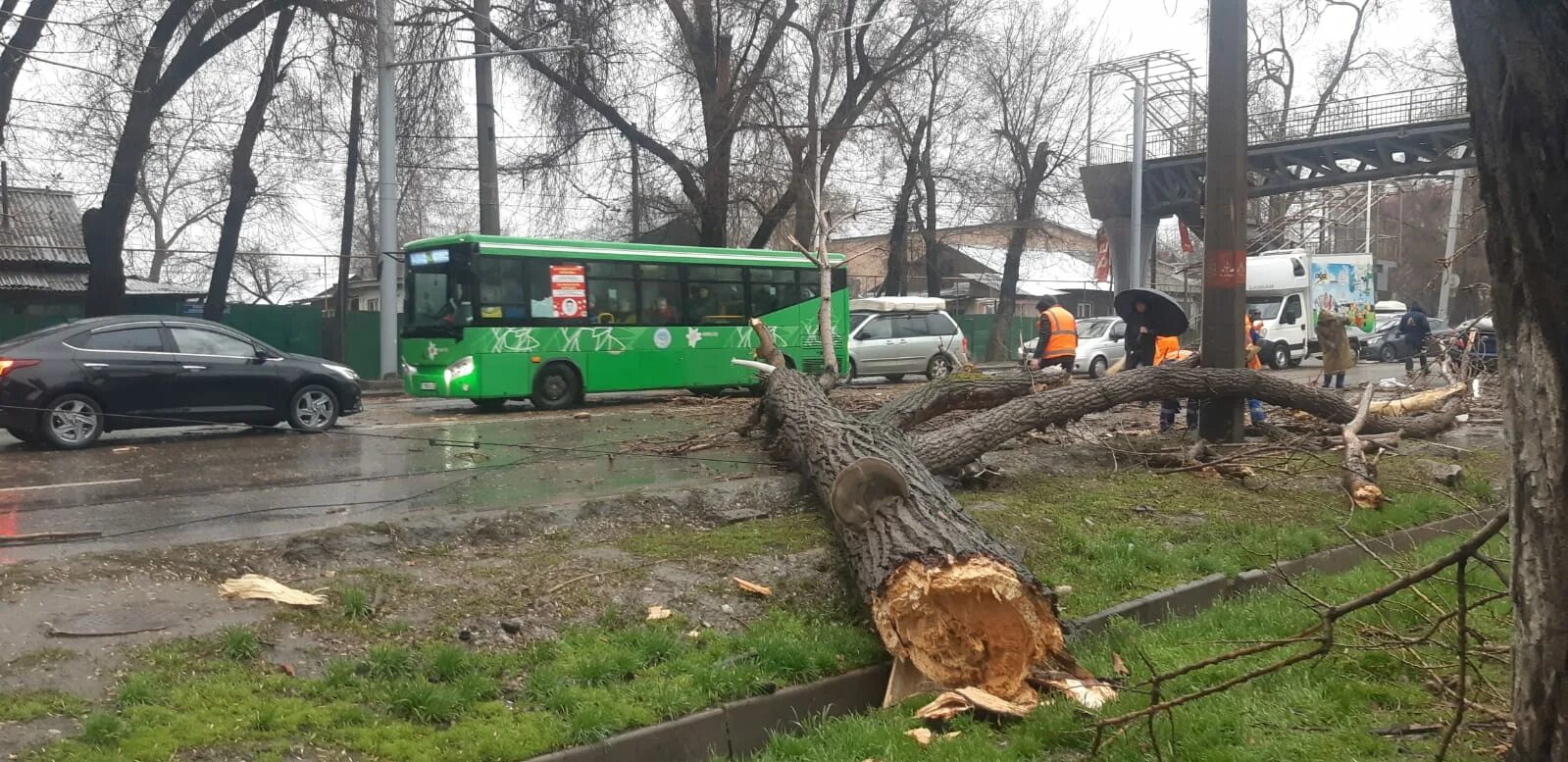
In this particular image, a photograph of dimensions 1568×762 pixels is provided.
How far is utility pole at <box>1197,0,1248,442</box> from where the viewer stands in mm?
11367

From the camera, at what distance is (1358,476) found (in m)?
9.35

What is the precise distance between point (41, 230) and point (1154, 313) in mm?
32563

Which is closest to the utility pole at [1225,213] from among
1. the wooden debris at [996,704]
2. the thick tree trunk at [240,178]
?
the wooden debris at [996,704]

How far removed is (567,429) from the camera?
561 inches

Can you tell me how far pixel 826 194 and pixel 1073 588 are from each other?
29.0 meters

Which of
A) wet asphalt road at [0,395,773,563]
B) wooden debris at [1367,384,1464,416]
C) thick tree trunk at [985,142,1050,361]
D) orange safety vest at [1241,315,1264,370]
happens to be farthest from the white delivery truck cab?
wet asphalt road at [0,395,773,563]

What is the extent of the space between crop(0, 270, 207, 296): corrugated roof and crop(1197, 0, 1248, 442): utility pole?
1071 inches

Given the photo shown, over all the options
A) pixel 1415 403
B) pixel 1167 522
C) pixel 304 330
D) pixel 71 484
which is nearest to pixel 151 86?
pixel 304 330

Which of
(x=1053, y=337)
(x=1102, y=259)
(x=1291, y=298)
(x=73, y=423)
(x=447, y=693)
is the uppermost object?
(x=1102, y=259)

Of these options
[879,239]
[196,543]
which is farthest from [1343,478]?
[879,239]

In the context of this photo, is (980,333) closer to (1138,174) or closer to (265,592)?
(1138,174)

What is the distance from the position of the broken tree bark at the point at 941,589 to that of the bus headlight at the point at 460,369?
11.6 metres

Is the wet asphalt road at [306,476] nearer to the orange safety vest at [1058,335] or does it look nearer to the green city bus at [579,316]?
the green city bus at [579,316]

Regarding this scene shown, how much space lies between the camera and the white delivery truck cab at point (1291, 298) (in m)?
31.8
